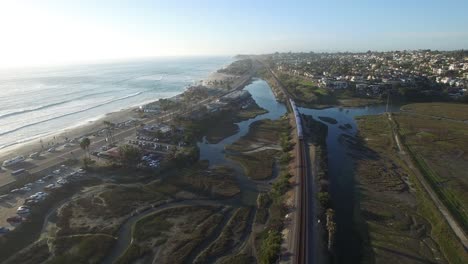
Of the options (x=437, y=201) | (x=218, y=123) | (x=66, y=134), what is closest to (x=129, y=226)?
(x=437, y=201)

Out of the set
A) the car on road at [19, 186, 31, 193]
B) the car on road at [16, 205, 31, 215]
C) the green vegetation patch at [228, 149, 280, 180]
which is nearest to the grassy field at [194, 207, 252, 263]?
the green vegetation patch at [228, 149, 280, 180]

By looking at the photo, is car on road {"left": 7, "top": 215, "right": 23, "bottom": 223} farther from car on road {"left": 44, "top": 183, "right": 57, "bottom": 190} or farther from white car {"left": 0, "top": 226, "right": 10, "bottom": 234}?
car on road {"left": 44, "top": 183, "right": 57, "bottom": 190}

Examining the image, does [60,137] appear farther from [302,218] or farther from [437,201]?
[437,201]

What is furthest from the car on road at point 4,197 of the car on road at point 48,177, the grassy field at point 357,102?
the grassy field at point 357,102

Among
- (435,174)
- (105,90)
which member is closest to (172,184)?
(435,174)

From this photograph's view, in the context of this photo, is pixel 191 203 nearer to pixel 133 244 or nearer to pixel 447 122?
pixel 133 244
